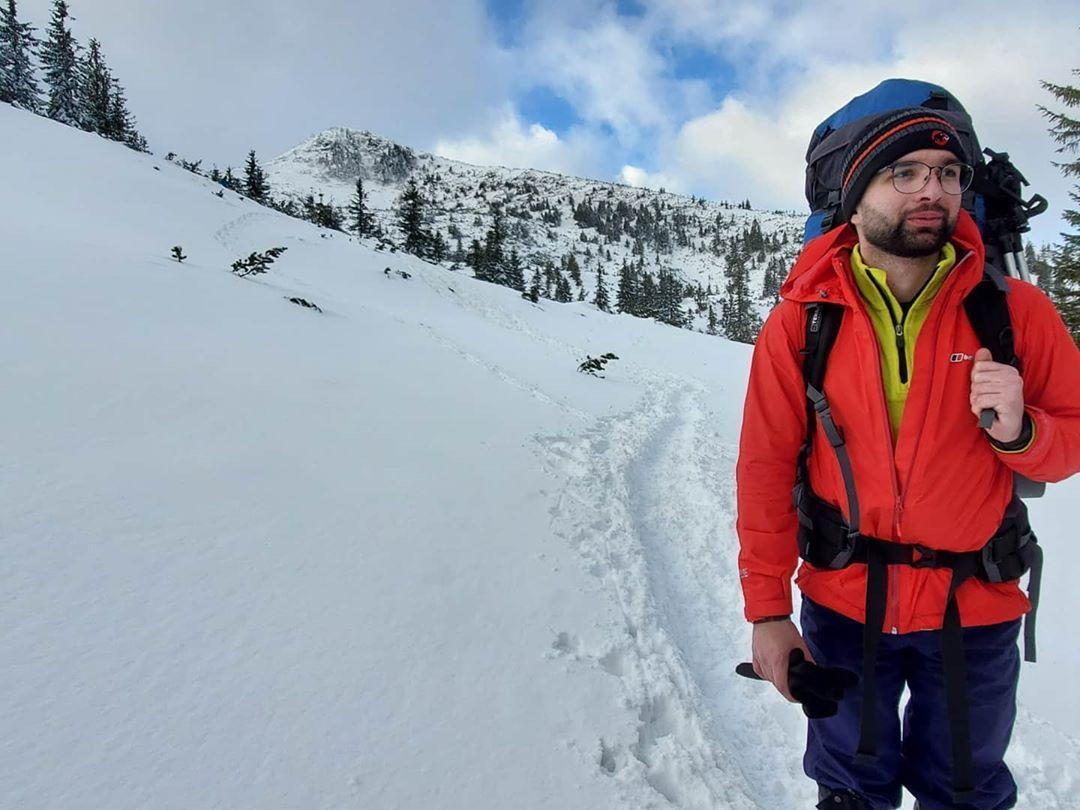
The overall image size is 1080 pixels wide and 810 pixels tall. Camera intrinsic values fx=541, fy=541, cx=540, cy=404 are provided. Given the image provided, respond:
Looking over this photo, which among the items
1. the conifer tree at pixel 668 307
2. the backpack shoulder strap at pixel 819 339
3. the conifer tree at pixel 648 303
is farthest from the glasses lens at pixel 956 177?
the conifer tree at pixel 668 307

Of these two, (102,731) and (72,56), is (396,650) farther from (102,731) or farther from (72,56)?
(72,56)

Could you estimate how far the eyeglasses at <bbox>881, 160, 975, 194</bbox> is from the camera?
5.94 ft

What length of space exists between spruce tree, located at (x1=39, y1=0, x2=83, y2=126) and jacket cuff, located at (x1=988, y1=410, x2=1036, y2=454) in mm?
57141

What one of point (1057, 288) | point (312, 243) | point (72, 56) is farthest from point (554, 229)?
point (1057, 288)

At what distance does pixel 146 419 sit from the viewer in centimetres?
476

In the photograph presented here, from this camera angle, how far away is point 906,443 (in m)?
1.83

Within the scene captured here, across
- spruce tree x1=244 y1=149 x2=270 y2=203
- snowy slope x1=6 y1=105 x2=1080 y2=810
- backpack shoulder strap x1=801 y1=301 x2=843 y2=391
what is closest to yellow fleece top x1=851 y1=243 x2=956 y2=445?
backpack shoulder strap x1=801 y1=301 x2=843 y2=391

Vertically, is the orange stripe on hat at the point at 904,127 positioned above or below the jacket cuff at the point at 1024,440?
above

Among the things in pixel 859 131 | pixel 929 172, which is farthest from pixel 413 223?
pixel 929 172

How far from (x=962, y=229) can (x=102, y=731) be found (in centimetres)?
376

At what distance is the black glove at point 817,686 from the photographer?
67.4 inches

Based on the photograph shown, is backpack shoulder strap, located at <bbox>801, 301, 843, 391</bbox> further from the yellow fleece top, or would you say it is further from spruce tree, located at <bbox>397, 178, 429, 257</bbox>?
spruce tree, located at <bbox>397, 178, 429, 257</bbox>

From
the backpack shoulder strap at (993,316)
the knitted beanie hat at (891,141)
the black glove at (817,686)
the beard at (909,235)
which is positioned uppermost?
the knitted beanie hat at (891,141)

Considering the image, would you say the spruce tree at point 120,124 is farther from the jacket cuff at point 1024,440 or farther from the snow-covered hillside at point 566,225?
the snow-covered hillside at point 566,225
